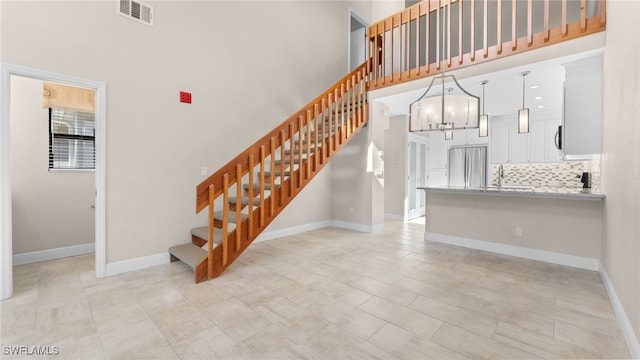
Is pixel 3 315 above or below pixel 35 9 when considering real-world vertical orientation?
below

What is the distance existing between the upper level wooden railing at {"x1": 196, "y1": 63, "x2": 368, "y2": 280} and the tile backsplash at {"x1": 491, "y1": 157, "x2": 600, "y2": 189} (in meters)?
4.62

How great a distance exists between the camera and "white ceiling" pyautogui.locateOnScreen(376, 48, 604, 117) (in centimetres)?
362

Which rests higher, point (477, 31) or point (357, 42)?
point (357, 42)

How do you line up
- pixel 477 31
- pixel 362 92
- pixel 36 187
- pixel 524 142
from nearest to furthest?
pixel 36 187 < pixel 362 92 < pixel 477 31 < pixel 524 142

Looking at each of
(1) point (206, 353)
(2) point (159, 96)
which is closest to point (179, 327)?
(1) point (206, 353)

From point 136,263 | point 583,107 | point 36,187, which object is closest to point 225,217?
point 136,263

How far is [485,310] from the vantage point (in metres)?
2.33

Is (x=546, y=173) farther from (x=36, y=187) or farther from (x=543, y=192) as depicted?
(x=36, y=187)

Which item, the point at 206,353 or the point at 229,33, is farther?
the point at 229,33

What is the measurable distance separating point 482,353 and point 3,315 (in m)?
3.67

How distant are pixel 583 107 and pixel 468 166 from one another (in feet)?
14.5

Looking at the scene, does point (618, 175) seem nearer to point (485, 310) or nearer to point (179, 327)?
point (485, 310)

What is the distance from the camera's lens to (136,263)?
10.6 ft

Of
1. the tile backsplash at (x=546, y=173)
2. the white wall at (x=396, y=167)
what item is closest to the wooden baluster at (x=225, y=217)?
the white wall at (x=396, y=167)
